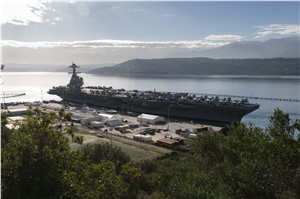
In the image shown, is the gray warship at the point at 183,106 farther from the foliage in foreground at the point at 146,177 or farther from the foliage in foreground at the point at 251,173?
the foliage in foreground at the point at 251,173

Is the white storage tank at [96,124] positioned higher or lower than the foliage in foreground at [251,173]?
lower

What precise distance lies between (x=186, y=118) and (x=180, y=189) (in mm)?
60299

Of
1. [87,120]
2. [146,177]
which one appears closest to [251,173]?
[146,177]

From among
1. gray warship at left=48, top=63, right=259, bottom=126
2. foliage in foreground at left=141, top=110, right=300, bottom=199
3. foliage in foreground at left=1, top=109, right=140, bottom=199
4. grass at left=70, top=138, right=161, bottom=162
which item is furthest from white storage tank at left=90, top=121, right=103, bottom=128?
foliage in foreground at left=1, top=109, right=140, bottom=199

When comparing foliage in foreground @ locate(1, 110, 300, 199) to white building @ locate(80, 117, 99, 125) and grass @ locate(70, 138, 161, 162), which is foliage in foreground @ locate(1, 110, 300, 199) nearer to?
grass @ locate(70, 138, 161, 162)

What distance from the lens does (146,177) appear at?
2681cm

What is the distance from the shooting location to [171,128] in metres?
60.2

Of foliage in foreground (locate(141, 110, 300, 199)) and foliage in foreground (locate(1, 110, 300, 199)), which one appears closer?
foliage in foreground (locate(1, 110, 300, 199))

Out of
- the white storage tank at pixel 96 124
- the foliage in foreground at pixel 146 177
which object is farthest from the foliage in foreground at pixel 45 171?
the white storage tank at pixel 96 124

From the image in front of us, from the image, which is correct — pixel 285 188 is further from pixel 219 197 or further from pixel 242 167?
pixel 219 197

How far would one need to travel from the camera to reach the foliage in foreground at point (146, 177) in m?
9.00

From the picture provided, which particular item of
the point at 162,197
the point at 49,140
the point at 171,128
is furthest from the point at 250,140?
the point at 171,128

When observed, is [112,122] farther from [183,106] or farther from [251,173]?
[251,173]

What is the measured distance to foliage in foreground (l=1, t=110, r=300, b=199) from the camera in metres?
9.00
